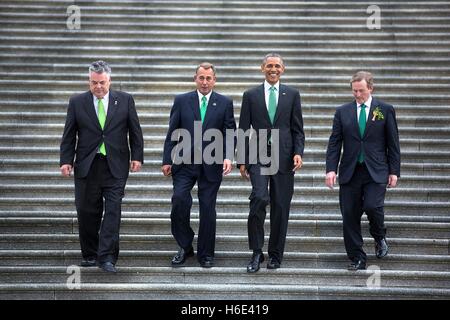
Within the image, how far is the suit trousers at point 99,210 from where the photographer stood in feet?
23.3

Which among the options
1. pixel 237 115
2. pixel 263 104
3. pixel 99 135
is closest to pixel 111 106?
pixel 99 135

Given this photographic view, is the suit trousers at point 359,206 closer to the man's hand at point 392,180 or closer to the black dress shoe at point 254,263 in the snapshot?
the man's hand at point 392,180

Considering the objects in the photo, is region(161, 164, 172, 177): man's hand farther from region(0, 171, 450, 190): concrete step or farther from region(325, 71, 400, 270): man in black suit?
region(0, 171, 450, 190): concrete step

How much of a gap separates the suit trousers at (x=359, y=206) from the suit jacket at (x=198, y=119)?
1117 mm

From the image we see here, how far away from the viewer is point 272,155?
23.6ft

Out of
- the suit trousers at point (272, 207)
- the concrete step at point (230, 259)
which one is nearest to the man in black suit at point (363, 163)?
the concrete step at point (230, 259)

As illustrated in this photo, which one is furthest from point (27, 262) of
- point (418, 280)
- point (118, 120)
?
point (418, 280)

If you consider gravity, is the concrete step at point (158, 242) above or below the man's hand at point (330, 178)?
below

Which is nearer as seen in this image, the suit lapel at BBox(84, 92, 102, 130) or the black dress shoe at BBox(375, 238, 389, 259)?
the suit lapel at BBox(84, 92, 102, 130)

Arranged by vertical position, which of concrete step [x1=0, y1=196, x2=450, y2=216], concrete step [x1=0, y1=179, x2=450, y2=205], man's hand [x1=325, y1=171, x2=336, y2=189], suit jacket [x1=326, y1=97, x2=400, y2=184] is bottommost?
concrete step [x1=0, y1=196, x2=450, y2=216]

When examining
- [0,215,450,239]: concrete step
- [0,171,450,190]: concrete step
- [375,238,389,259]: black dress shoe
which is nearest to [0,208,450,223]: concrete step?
[0,215,450,239]: concrete step

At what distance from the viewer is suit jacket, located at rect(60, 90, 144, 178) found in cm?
718

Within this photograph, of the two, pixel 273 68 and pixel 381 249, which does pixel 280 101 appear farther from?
pixel 381 249
